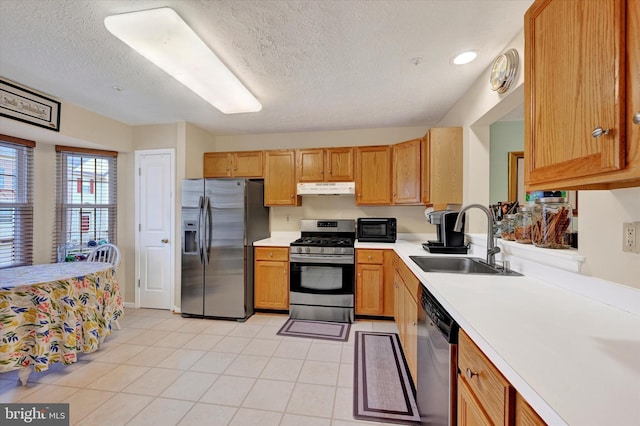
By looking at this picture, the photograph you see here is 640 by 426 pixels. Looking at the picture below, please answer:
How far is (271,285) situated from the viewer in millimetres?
3318

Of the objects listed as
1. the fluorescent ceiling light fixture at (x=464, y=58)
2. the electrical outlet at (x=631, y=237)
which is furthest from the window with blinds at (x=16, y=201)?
the electrical outlet at (x=631, y=237)

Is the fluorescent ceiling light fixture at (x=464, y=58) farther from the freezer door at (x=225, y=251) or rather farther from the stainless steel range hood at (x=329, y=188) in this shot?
the freezer door at (x=225, y=251)

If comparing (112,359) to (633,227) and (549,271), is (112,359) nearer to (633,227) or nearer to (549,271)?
(549,271)

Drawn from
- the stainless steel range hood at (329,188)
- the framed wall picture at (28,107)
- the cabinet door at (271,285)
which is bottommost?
the cabinet door at (271,285)

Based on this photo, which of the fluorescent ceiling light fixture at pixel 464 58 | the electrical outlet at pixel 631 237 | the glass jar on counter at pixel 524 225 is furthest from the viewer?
the fluorescent ceiling light fixture at pixel 464 58

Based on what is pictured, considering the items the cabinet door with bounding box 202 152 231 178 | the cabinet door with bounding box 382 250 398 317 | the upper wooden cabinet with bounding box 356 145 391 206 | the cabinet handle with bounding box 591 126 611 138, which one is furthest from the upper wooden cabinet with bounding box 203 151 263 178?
the cabinet handle with bounding box 591 126 611 138

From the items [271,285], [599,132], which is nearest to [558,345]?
[599,132]

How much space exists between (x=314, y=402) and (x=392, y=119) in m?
3.11

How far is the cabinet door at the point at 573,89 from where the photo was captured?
702mm

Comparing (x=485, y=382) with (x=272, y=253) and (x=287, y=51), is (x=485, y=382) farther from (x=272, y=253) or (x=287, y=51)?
(x=272, y=253)

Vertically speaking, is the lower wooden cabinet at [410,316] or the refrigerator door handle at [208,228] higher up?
the refrigerator door handle at [208,228]

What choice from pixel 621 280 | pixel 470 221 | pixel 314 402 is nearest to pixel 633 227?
pixel 621 280

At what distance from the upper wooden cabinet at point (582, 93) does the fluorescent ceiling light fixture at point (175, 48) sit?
1829mm

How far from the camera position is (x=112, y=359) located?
2.30 meters
